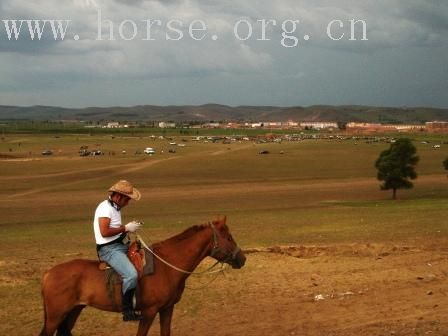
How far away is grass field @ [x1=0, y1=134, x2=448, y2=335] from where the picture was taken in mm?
17641

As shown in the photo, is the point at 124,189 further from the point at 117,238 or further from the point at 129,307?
the point at 129,307

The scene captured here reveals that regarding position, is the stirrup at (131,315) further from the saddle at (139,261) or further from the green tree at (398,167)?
the green tree at (398,167)

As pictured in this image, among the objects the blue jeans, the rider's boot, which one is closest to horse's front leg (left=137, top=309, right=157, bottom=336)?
the rider's boot

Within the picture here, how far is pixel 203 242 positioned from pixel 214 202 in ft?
115

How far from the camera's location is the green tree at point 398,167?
46.0 metres

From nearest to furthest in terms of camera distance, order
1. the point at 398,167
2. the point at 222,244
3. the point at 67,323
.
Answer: the point at 67,323
the point at 222,244
the point at 398,167

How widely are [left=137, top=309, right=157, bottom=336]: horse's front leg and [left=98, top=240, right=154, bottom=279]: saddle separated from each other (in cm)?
52

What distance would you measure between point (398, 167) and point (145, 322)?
39923 mm

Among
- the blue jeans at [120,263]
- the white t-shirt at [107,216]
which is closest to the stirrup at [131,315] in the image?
the blue jeans at [120,263]

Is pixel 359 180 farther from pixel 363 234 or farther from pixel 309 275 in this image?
pixel 309 275

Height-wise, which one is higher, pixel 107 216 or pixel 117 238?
pixel 107 216

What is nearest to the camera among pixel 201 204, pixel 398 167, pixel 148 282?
pixel 148 282

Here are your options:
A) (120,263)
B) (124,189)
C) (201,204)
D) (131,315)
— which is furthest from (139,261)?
(201,204)

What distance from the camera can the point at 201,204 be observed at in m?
43.1
